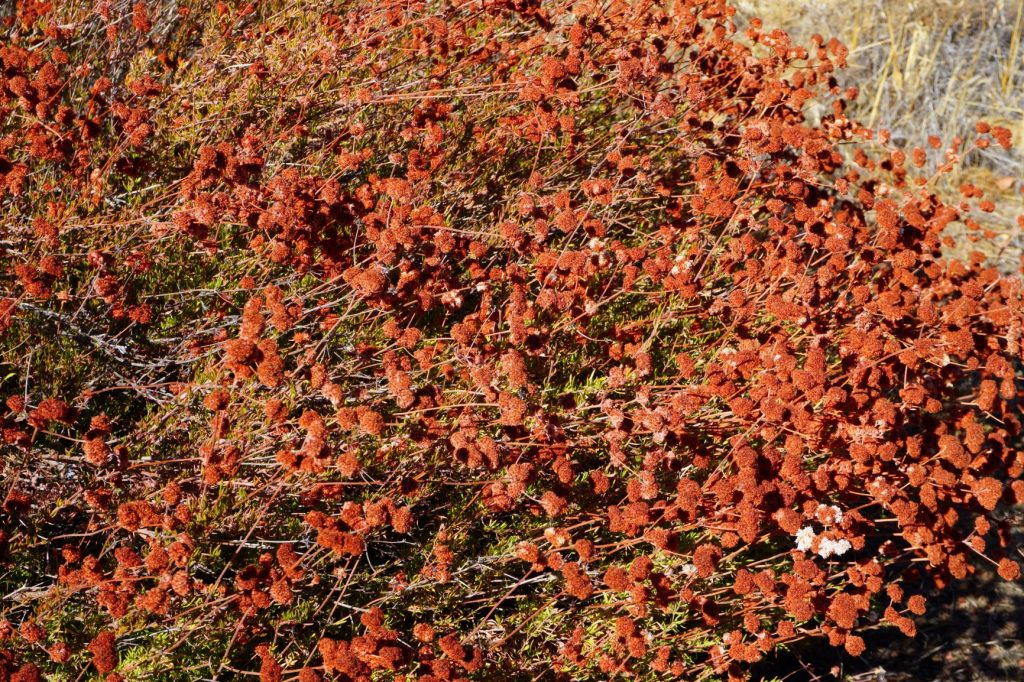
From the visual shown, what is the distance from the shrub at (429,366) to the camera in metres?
2.25

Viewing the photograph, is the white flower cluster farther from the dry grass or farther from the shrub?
the dry grass

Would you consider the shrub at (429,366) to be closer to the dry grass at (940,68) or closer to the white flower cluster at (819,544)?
the white flower cluster at (819,544)

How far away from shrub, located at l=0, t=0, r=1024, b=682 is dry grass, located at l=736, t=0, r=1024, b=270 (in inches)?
107

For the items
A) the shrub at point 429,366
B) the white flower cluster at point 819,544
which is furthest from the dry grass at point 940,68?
the white flower cluster at point 819,544

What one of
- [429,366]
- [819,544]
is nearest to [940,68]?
[819,544]

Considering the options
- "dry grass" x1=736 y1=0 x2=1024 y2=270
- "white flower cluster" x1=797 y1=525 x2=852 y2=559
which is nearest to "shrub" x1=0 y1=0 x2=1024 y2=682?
"white flower cluster" x1=797 y1=525 x2=852 y2=559

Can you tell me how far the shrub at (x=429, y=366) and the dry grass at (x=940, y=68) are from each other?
2716 mm

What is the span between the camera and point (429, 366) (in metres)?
2.34

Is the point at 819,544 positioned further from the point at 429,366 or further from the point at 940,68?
the point at 940,68

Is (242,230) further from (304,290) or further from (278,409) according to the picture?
(278,409)

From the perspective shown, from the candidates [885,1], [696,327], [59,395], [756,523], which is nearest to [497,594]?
[756,523]

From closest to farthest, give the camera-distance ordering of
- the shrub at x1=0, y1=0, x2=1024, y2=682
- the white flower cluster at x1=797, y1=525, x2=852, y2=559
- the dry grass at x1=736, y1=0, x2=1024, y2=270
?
the shrub at x1=0, y1=0, x2=1024, y2=682, the white flower cluster at x1=797, y1=525, x2=852, y2=559, the dry grass at x1=736, y1=0, x2=1024, y2=270

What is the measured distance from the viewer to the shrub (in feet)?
7.38

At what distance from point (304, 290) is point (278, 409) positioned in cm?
85
